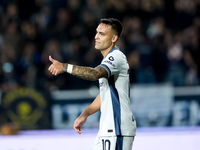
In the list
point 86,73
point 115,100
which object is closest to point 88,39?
point 115,100

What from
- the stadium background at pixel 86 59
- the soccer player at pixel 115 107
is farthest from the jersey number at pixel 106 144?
the stadium background at pixel 86 59

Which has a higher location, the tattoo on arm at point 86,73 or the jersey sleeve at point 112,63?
the jersey sleeve at point 112,63

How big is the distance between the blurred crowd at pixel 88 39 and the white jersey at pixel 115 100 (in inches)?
207

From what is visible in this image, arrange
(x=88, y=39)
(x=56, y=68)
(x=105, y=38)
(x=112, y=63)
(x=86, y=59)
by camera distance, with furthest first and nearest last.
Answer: (x=88, y=39), (x=86, y=59), (x=105, y=38), (x=112, y=63), (x=56, y=68)

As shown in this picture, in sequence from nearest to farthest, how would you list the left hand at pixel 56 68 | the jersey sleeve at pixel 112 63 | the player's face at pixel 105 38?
the left hand at pixel 56 68
the jersey sleeve at pixel 112 63
the player's face at pixel 105 38

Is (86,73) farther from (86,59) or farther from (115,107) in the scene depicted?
(86,59)

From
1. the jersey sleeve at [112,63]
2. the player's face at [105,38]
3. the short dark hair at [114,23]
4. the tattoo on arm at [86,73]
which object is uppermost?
the short dark hair at [114,23]

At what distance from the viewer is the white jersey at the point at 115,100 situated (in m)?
4.02

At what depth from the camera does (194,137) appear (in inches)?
236

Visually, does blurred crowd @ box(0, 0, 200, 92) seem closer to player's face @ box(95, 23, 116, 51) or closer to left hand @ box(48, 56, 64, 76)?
player's face @ box(95, 23, 116, 51)

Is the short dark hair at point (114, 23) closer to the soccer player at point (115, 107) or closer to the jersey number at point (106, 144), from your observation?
the soccer player at point (115, 107)

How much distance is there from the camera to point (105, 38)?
4.29 meters

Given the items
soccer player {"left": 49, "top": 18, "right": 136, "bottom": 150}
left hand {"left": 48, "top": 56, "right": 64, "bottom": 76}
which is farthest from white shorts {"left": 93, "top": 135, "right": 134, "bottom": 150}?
left hand {"left": 48, "top": 56, "right": 64, "bottom": 76}

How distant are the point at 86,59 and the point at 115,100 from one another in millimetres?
6043
